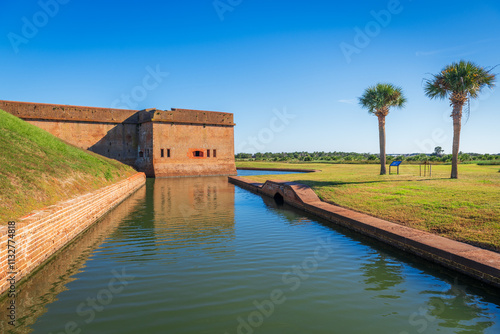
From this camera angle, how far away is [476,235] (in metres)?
7.04

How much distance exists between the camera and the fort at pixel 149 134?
99.2ft

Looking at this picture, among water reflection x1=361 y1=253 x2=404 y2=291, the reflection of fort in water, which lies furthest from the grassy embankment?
the reflection of fort in water

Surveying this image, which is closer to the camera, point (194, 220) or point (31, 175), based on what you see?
point (31, 175)

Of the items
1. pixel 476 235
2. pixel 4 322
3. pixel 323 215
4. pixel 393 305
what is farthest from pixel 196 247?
pixel 476 235

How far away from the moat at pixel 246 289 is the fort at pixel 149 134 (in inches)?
928

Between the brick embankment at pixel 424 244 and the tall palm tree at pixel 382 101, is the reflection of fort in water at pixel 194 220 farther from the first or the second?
the tall palm tree at pixel 382 101

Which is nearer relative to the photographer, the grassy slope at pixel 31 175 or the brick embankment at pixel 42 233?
the brick embankment at pixel 42 233

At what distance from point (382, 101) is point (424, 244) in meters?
19.3

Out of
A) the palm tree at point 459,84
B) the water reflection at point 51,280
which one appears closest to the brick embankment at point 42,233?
the water reflection at point 51,280

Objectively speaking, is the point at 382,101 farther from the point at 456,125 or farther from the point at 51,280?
the point at 51,280

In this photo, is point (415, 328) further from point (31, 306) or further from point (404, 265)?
point (31, 306)

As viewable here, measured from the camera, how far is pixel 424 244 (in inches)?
266

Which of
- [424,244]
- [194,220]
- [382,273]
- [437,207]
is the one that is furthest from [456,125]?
[194,220]

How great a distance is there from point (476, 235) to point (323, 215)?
506 centimetres
